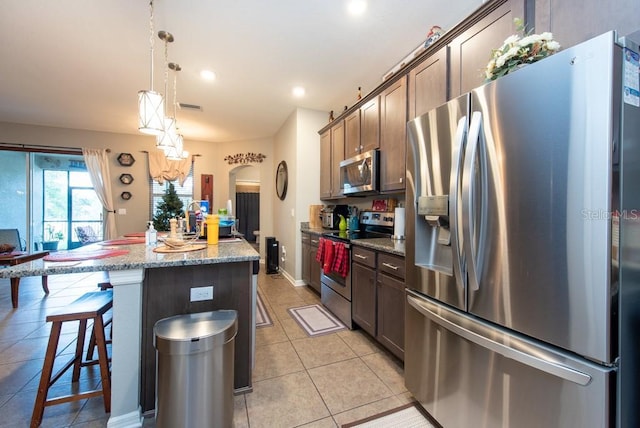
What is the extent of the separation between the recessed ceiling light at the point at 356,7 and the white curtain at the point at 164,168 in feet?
16.3

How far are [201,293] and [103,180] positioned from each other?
535 cm

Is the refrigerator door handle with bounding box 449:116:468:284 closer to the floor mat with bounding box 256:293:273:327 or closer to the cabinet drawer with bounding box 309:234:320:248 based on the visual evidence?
the floor mat with bounding box 256:293:273:327

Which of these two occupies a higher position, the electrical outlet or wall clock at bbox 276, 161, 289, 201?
wall clock at bbox 276, 161, 289, 201

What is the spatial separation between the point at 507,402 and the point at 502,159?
1.00m

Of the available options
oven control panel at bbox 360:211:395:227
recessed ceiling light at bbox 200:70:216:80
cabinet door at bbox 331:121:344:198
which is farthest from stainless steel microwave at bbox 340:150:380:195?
recessed ceiling light at bbox 200:70:216:80

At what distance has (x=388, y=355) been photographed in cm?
225

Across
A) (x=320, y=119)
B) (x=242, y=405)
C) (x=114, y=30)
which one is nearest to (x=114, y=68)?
(x=114, y=30)

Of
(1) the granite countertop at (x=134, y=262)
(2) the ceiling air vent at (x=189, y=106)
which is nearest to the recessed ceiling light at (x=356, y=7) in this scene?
(1) the granite countertop at (x=134, y=262)

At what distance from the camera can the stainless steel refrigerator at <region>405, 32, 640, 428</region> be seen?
0.85 m

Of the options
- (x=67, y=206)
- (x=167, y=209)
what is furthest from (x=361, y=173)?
(x=67, y=206)

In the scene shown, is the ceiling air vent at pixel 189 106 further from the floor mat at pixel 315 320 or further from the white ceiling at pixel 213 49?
the floor mat at pixel 315 320

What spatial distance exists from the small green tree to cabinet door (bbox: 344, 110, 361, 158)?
155 inches

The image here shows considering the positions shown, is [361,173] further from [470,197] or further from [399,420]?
[399,420]

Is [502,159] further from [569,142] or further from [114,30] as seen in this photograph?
[114,30]
